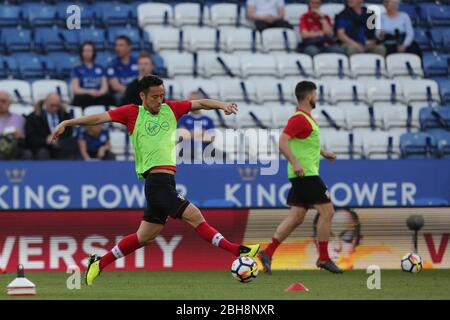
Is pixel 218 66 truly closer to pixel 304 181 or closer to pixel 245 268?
pixel 304 181

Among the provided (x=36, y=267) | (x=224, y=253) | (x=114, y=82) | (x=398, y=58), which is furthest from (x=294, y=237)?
(x=398, y=58)

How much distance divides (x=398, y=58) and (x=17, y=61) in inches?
228

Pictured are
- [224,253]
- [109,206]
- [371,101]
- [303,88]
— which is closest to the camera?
[303,88]

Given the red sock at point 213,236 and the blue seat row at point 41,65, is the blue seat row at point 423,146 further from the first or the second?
the red sock at point 213,236

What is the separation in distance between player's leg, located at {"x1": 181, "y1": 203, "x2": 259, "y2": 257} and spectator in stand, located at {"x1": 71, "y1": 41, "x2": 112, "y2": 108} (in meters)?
6.04

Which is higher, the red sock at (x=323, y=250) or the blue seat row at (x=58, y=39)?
the blue seat row at (x=58, y=39)

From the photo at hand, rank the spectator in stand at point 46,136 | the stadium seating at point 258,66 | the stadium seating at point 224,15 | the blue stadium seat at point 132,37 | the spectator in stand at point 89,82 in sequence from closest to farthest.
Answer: the spectator in stand at point 46,136 → the spectator in stand at point 89,82 → the stadium seating at point 258,66 → the blue stadium seat at point 132,37 → the stadium seating at point 224,15

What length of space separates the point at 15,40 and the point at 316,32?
4587 mm

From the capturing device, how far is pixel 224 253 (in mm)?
15109

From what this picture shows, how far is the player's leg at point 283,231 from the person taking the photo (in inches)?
556

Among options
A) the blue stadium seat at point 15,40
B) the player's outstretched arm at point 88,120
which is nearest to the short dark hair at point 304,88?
the player's outstretched arm at point 88,120

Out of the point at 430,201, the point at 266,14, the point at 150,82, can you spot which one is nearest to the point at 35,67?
the point at 266,14

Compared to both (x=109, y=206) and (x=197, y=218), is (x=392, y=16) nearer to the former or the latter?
(x=109, y=206)

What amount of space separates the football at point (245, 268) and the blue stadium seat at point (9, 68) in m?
7.92
